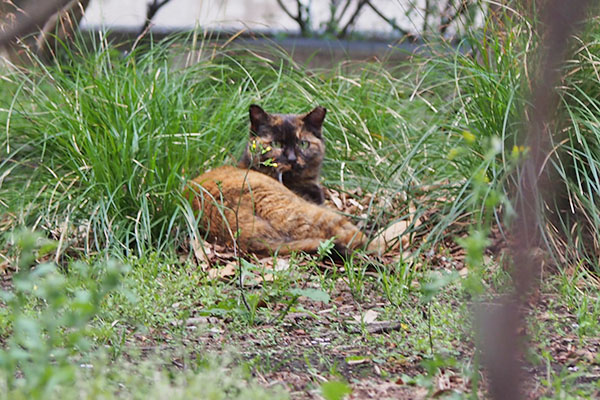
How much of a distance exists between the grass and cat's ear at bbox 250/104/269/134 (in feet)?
0.96

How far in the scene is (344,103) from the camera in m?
5.29

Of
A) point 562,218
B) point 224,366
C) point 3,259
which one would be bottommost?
point 3,259

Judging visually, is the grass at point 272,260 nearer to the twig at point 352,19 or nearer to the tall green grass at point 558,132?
the tall green grass at point 558,132

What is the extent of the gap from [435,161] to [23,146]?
8.72ft

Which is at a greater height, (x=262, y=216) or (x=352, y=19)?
(x=352, y=19)

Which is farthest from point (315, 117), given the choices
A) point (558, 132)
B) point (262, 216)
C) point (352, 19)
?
point (352, 19)

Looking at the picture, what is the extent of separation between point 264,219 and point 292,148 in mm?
770

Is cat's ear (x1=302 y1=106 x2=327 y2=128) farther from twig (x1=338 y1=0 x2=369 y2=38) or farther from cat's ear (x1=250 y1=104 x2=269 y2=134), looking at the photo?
twig (x1=338 y1=0 x2=369 y2=38)

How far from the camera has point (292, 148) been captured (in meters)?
4.56

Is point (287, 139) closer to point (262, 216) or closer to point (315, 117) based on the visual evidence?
point (315, 117)

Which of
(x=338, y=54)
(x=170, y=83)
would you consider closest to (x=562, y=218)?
(x=170, y=83)

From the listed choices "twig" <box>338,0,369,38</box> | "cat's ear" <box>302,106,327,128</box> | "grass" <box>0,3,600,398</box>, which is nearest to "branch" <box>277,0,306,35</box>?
"twig" <box>338,0,369,38</box>

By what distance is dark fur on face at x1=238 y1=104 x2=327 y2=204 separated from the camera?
4.52m

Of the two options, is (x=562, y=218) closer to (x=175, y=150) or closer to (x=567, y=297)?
(x=567, y=297)
